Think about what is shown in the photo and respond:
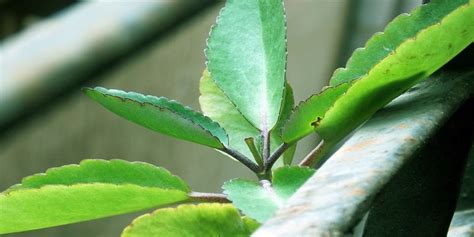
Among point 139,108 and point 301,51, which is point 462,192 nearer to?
point 139,108

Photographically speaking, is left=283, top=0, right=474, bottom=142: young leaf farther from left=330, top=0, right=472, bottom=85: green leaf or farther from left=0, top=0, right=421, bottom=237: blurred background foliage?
left=0, top=0, right=421, bottom=237: blurred background foliage

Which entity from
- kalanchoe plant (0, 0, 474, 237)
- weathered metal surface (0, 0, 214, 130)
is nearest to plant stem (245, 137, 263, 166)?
kalanchoe plant (0, 0, 474, 237)

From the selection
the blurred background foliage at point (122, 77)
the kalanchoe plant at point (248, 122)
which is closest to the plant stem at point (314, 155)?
the kalanchoe plant at point (248, 122)

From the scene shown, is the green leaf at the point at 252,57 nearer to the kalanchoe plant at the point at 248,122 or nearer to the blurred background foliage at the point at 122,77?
the kalanchoe plant at the point at 248,122

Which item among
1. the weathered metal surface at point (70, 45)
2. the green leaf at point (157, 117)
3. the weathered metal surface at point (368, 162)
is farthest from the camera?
the weathered metal surface at point (70, 45)

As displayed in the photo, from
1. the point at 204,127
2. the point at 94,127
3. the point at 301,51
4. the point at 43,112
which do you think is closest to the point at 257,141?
the point at 204,127

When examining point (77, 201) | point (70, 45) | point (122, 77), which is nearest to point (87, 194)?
point (77, 201)
